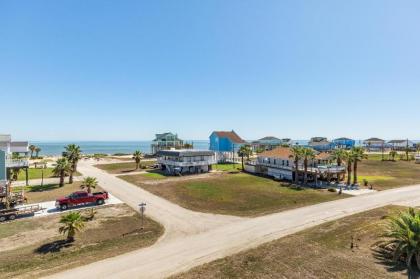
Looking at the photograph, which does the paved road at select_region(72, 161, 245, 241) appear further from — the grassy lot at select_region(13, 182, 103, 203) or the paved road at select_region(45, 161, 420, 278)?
the grassy lot at select_region(13, 182, 103, 203)

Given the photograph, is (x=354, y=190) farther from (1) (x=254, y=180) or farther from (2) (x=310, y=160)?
(1) (x=254, y=180)

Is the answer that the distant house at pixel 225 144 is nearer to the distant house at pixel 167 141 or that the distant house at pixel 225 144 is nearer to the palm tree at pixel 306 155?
the distant house at pixel 167 141

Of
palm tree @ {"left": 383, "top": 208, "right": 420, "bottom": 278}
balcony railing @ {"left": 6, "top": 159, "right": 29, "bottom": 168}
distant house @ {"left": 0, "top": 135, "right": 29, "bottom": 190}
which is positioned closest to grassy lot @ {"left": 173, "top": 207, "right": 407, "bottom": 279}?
palm tree @ {"left": 383, "top": 208, "right": 420, "bottom": 278}

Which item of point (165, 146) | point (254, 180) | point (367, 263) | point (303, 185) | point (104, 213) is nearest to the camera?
point (367, 263)

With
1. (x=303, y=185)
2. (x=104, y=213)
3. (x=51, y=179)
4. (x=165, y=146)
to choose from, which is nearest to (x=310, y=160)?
(x=303, y=185)

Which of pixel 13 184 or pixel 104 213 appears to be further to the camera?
pixel 13 184

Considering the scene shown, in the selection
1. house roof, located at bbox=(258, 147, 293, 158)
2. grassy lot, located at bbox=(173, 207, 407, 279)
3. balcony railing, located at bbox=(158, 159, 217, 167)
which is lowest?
grassy lot, located at bbox=(173, 207, 407, 279)
